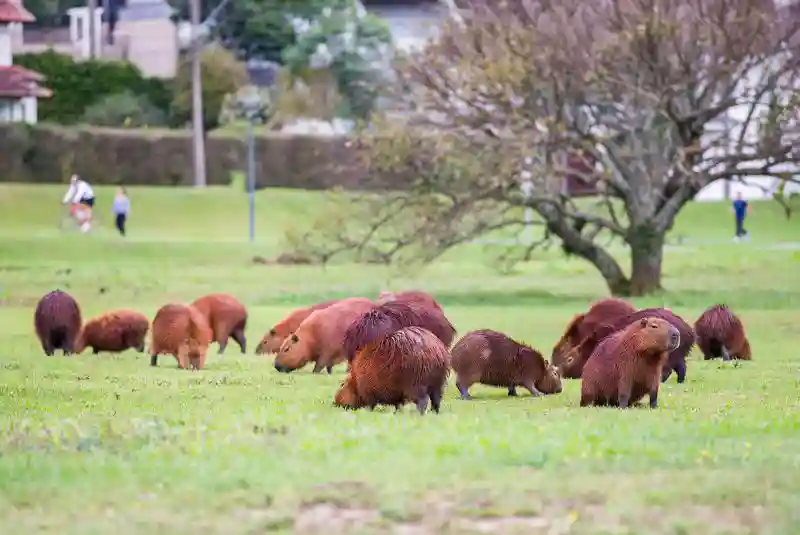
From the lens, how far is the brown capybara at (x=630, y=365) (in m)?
12.4

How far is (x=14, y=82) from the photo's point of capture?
6181 cm

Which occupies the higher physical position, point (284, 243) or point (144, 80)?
point (144, 80)

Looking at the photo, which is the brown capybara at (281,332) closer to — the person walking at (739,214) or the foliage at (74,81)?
the person walking at (739,214)

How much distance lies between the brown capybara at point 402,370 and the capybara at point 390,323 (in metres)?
0.19

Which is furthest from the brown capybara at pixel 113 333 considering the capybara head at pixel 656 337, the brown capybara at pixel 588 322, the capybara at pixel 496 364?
the capybara head at pixel 656 337

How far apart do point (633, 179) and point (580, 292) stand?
9.34ft

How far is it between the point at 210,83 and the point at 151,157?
4.43 meters

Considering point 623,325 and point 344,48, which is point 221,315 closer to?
point 623,325

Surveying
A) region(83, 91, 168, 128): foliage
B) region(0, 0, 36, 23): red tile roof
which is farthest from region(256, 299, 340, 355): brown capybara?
region(83, 91, 168, 128): foliage

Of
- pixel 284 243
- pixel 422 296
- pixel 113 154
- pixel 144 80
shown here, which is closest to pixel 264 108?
pixel 144 80

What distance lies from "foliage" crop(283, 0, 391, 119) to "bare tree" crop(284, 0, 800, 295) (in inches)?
1508

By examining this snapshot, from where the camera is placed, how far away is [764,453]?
9500mm

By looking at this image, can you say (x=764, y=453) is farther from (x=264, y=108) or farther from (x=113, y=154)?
(x=264, y=108)

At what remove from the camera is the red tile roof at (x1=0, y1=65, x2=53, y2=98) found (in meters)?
61.7
